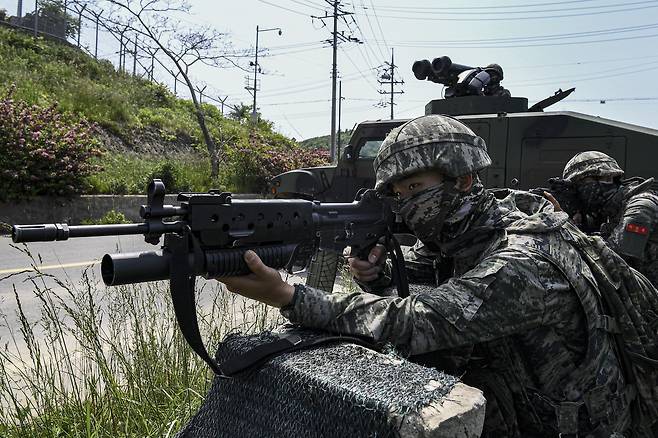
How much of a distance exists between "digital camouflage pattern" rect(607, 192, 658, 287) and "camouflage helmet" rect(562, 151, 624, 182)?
16.0 inches

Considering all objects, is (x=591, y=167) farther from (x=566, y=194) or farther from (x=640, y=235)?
(x=640, y=235)

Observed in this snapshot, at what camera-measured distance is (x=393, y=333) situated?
1.71 meters

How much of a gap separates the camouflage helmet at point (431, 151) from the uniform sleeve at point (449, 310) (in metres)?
0.39

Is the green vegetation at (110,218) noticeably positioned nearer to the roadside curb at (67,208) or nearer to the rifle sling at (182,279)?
the roadside curb at (67,208)

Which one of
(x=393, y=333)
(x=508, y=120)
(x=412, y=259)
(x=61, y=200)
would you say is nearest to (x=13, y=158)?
(x=61, y=200)

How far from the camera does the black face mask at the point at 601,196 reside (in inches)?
191

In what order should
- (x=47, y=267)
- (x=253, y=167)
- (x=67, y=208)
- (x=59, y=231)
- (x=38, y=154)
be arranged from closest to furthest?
1. (x=59, y=231)
2. (x=47, y=267)
3. (x=38, y=154)
4. (x=67, y=208)
5. (x=253, y=167)

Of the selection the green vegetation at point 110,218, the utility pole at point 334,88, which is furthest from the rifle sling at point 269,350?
the utility pole at point 334,88

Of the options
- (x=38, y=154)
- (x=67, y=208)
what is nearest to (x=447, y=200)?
(x=38, y=154)

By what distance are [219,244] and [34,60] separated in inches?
876

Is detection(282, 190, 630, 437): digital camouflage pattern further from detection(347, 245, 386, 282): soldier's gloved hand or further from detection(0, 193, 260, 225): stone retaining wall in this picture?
detection(0, 193, 260, 225): stone retaining wall

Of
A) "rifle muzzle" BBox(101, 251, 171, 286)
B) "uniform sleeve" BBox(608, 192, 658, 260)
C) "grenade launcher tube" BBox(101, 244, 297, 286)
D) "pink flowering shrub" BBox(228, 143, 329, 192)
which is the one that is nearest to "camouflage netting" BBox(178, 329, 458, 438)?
"grenade launcher tube" BBox(101, 244, 297, 286)

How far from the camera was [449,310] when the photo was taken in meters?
1.71

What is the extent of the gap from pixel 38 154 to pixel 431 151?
10.7 m
